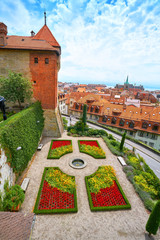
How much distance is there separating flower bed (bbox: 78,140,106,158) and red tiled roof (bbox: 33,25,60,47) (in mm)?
18199

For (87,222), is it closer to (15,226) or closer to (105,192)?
(105,192)

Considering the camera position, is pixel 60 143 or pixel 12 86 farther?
pixel 60 143

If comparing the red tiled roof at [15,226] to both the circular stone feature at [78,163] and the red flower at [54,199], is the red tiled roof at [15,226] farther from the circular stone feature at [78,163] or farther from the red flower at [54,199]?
the circular stone feature at [78,163]

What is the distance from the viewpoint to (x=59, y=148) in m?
19.6

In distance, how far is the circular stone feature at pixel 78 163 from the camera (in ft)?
52.8

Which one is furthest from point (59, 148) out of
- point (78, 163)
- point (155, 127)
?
point (155, 127)

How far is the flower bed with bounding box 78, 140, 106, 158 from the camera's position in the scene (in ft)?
61.6

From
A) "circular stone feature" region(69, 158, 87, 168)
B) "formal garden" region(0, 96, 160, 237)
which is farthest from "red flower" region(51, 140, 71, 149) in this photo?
"circular stone feature" region(69, 158, 87, 168)

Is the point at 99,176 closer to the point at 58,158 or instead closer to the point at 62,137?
the point at 58,158

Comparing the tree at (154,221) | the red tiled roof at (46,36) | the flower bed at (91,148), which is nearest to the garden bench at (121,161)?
the flower bed at (91,148)

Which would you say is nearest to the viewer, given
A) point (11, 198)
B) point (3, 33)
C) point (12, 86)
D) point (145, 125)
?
point (11, 198)

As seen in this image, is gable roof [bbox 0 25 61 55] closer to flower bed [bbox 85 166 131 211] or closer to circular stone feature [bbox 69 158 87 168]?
circular stone feature [bbox 69 158 87 168]

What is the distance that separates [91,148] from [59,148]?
5311 millimetres

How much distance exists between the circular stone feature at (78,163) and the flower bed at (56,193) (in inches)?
Result: 83.0
